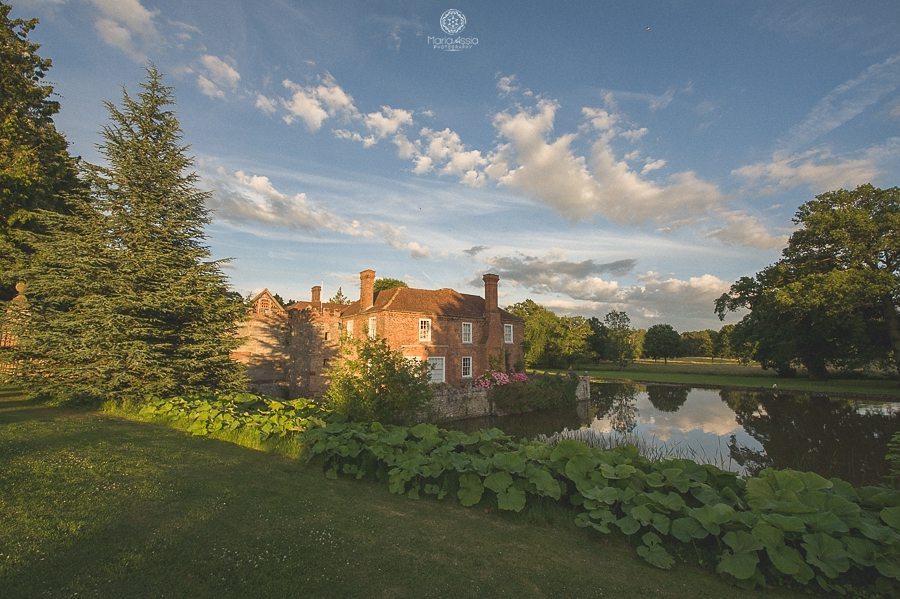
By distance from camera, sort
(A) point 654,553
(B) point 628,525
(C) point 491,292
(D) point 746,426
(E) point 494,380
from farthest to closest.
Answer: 1. (C) point 491,292
2. (E) point 494,380
3. (D) point 746,426
4. (B) point 628,525
5. (A) point 654,553

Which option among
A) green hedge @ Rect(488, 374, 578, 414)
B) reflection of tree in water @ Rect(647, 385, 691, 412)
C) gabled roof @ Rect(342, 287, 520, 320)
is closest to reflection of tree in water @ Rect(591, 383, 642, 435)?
reflection of tree in water @ Rect(647, 385, 691, 412)

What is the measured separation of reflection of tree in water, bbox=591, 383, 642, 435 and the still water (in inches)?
2.6

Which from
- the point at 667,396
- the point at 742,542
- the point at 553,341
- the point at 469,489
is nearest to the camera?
the point at 742,542

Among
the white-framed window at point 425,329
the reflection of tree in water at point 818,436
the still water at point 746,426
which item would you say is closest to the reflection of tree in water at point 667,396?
the still water at point 746,426

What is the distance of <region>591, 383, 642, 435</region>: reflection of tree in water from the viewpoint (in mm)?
24263

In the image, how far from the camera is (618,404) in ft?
107

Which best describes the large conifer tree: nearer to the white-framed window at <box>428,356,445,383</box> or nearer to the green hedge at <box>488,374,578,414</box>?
the white-framed window at <box>428,356,445,383</box>

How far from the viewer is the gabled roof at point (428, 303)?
95.2 feet

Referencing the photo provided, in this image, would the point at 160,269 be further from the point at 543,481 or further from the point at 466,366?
the point at 466,366

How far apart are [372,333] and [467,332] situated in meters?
7.15

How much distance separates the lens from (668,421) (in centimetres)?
2450

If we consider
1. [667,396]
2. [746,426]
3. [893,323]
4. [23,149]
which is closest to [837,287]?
[893,323]

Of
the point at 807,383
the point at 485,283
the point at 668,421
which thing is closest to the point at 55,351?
the point at 485,283

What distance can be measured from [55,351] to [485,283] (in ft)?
79.1
